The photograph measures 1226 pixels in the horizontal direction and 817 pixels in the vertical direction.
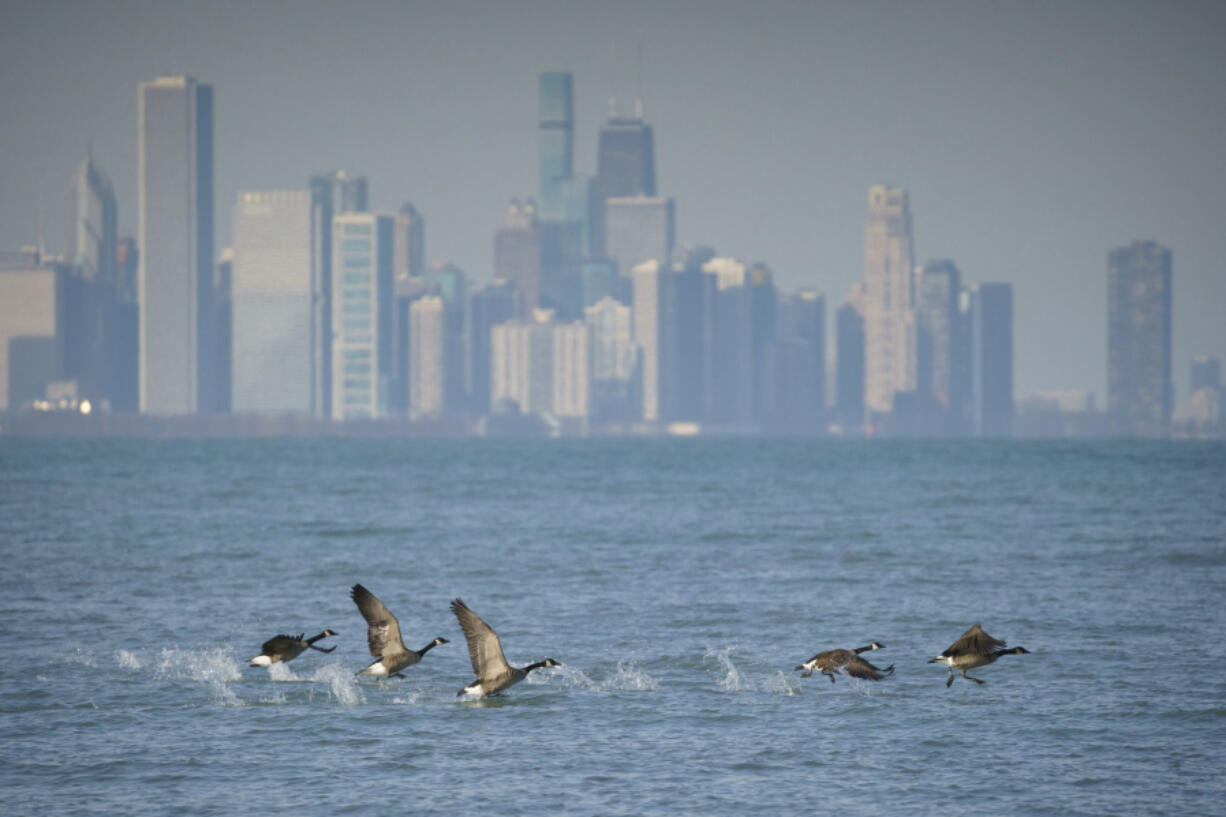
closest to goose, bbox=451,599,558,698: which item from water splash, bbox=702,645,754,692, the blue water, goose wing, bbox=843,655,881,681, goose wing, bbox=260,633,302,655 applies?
the blue water

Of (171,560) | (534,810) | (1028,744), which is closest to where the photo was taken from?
(534,810)

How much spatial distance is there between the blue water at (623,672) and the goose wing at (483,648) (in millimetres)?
654

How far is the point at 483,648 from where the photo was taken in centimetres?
2155

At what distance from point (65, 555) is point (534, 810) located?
3204 cm

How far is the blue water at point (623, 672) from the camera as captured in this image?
18.3 meters

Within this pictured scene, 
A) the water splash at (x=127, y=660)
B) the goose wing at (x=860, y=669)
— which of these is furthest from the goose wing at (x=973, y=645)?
the water splash at (x=127, y=660)

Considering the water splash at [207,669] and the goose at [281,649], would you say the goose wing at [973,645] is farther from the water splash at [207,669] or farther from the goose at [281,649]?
the water splash at [207,669]

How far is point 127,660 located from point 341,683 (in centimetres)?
423

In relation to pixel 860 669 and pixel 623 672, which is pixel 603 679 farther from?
pixel 860 669

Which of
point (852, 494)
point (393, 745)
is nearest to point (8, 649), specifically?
point (393, 745)

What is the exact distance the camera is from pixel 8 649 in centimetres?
2747

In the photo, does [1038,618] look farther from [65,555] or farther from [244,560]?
[65,555]

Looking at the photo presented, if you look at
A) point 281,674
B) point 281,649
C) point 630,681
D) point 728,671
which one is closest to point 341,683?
point 281,674

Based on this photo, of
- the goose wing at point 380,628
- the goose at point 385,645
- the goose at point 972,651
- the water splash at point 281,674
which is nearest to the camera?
the goose wing at point 380,628
